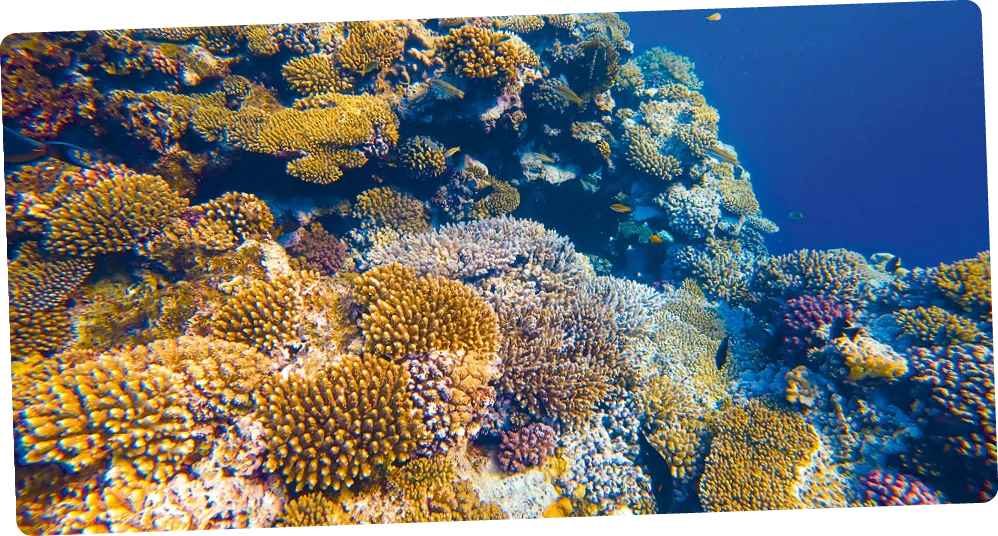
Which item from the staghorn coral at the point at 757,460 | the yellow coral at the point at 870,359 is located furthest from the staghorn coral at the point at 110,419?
the yellow coral at the point at 870,359

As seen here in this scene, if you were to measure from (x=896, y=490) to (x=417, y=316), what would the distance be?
176 inches

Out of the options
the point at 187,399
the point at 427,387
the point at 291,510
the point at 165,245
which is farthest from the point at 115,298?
the point at 427,387

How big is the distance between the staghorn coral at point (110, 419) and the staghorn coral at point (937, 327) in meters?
6.77

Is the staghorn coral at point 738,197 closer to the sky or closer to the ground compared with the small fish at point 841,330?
closer to the sky

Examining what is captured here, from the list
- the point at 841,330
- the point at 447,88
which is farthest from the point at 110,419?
the point at 841,330

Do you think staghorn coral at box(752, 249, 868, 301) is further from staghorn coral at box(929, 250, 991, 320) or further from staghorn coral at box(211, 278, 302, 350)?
staghorn coral at box(211, 278, 302, 350)

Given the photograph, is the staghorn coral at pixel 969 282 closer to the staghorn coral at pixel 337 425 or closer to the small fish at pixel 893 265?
the small fish at pixel 893 265

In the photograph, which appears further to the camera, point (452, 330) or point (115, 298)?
point (115, 298)

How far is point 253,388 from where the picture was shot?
272 centimetres

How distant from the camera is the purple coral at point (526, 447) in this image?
3.30 metres

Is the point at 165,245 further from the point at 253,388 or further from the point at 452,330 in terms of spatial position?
the point at 452,330

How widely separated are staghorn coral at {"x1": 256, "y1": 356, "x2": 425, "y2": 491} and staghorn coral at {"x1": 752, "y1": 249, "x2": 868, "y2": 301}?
5803 millimetres

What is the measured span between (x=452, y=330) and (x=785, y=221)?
2441 inches

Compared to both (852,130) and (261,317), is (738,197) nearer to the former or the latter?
(261,317)
